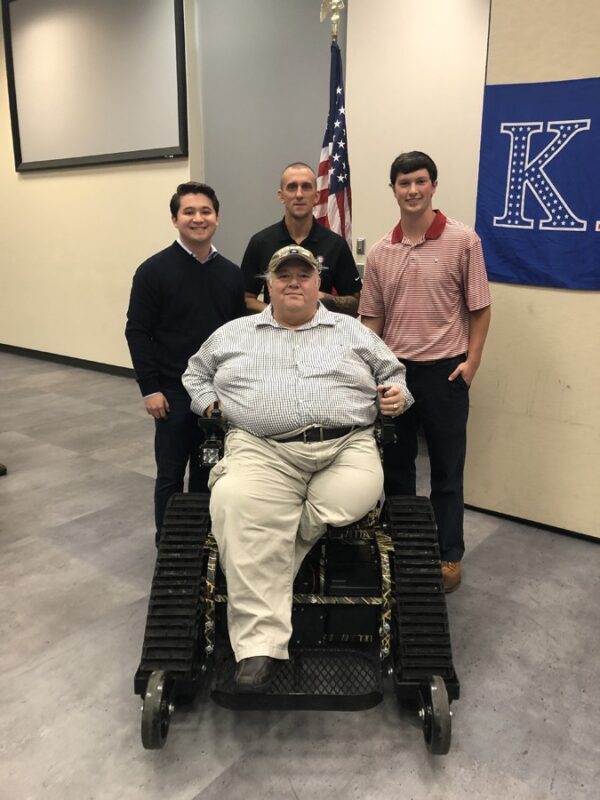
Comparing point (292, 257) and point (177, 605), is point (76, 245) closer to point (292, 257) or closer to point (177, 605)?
point (292, 257)

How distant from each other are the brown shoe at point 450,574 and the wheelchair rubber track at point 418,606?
1.85 feet

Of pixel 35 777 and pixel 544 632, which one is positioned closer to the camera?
pixel 35 777

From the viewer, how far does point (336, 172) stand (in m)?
3.89

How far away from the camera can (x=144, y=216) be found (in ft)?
18.0

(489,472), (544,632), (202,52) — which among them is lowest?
(544,632)

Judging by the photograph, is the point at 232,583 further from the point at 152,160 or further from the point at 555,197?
the point at 152,160

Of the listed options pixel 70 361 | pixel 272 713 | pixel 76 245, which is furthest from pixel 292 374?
pixel 70 361

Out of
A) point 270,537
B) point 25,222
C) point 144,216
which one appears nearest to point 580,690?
point 270,537

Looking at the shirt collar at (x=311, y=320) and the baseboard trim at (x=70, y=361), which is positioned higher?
the shirt collar at (x=311, y=320)

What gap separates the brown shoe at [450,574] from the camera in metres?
2.52

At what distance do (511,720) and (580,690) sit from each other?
0.92 feet

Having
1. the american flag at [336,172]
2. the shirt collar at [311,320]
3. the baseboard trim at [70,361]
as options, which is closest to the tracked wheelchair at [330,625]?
the shirt collar at [311,320]

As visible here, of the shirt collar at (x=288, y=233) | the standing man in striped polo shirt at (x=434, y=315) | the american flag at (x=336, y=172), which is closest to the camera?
the standing man in striped polo shirt at (x=434, y=315)

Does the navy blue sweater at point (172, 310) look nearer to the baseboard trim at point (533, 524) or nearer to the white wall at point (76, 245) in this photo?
the baseboard trim at point (533, 524)
